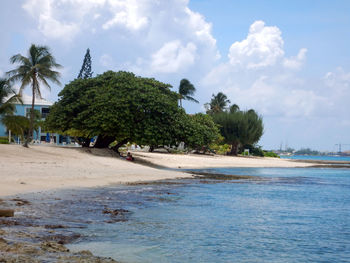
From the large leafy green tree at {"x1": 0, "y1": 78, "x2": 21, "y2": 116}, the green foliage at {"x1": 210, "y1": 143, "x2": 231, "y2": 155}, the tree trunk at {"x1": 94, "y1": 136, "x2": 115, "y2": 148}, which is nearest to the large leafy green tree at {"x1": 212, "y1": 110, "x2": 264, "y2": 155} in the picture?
the green foliage at {"x1": 210, "y1": 143, "x2": 231, "y2": 155}

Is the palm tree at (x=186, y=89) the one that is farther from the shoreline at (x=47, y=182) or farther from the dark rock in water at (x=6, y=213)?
the dark rock in water at (x=6, y=213)

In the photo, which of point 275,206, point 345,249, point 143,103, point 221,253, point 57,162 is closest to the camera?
point 221,253

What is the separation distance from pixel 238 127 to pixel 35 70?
1667 inches

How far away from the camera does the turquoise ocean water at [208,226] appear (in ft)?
29.2

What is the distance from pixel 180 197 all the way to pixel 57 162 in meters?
12.0

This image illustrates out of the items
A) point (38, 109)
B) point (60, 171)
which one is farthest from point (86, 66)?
point (60, 171)

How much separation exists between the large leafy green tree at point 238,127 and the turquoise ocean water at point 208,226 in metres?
50.0

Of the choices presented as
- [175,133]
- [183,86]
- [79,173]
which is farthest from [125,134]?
[183,86]

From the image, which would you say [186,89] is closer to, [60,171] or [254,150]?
[254,150]

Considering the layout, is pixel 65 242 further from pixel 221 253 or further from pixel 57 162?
pixel 57 162

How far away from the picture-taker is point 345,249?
32.2ft

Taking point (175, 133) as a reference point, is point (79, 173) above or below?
below

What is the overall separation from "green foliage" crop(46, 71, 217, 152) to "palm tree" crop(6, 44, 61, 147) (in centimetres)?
394

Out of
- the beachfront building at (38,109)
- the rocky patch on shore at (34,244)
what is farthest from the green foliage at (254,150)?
the rocky patch on shore at (34,244)
